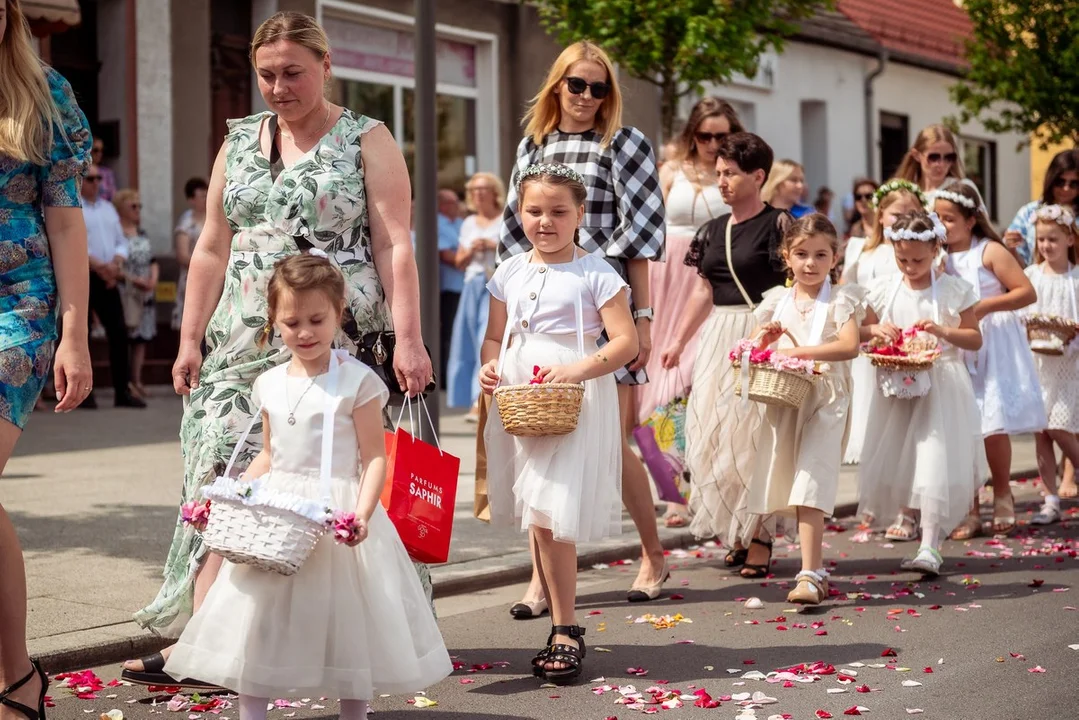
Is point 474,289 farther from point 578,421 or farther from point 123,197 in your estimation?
point 578,421

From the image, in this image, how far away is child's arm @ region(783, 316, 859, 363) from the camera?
22.8 ft

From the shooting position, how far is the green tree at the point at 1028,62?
2202 cm

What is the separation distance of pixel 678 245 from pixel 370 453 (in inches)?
195

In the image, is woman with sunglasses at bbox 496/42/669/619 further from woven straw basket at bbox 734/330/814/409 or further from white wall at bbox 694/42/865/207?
white wall at bbox 694/42/865/207

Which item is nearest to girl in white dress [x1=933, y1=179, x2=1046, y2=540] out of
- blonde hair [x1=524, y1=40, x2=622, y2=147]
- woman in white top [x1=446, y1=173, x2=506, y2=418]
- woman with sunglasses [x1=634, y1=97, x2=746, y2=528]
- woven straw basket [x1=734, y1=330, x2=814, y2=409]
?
woman with sunglasses [x1=634, y1=97, x2=746, y2=528]

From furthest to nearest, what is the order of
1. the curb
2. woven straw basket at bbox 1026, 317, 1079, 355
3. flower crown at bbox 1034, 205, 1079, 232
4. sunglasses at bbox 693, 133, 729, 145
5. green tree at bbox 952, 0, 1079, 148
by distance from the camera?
green tree at bbox 952, 0, 1079, 148 → flower crown at bbox 1034, 205, 1079, 232 → woven straw basket at bbox 1026, 317, 1079, 355 → sunglasses at bbox 693, 133, 729, 145 → the curb

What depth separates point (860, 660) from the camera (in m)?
5.73

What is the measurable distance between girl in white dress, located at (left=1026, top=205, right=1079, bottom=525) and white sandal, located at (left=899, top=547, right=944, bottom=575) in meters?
2.29

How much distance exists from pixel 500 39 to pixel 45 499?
13.2 m

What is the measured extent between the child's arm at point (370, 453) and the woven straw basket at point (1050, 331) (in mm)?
6050

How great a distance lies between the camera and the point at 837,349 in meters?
6.97

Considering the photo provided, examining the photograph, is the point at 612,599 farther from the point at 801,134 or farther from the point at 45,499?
the point at 801,134

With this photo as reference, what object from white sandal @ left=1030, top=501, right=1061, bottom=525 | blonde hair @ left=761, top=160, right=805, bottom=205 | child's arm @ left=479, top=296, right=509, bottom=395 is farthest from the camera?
blonde hair @ left=761, top=160, right=805, bottom=205

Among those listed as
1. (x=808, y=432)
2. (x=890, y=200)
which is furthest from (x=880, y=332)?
(x=890, y=200)
